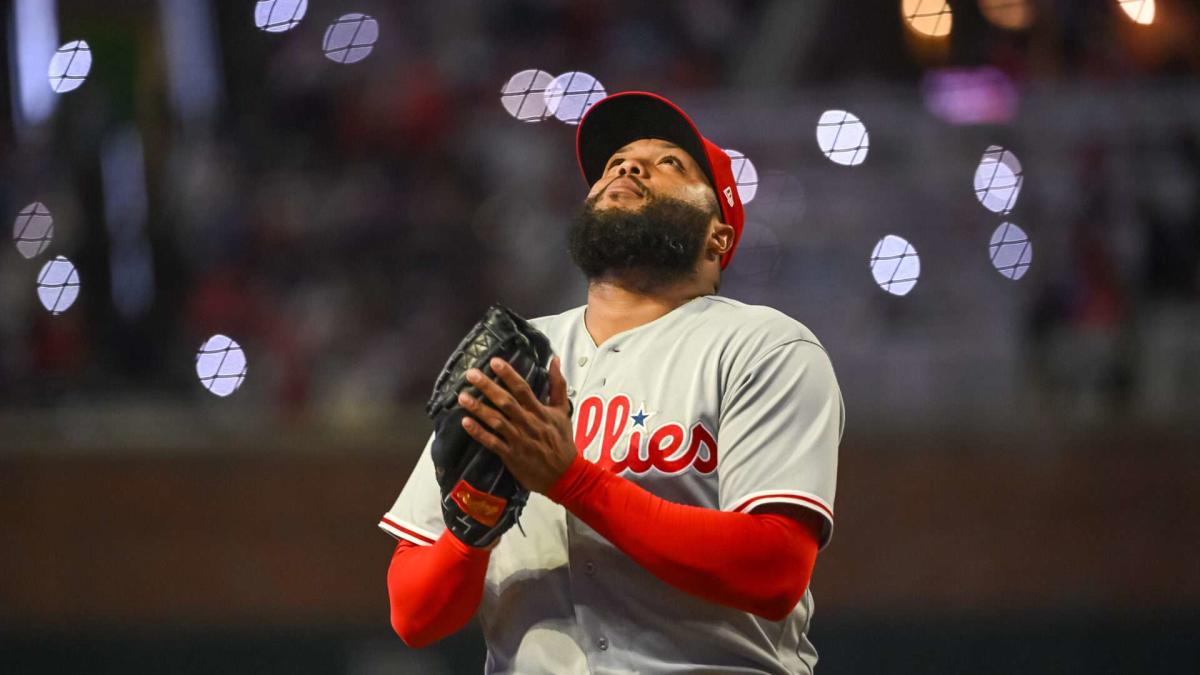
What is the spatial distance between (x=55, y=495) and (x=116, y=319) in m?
0.82

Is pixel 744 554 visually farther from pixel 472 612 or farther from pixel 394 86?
pixel 394 86

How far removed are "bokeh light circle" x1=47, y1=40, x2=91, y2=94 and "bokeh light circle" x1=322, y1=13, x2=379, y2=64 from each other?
1.18m

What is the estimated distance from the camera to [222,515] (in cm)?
575

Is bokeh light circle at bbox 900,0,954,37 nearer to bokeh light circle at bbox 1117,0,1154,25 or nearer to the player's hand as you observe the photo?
bokeh light circle at bbox 1117,0,1154,25

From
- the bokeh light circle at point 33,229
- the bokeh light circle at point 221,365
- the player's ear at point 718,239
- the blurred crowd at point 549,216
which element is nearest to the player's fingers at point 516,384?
the player's ear at point 718,239

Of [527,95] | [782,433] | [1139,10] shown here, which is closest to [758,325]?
[782,433]

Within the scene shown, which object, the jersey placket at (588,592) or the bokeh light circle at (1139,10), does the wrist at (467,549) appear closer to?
the jersey placket at (588,592)

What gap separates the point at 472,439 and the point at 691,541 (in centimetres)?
33

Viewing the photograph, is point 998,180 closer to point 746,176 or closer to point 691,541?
point 746,176

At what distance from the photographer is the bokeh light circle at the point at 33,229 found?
6.17m

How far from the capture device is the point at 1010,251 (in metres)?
5.72

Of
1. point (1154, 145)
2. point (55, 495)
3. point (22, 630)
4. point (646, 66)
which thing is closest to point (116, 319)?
point (55, 495)

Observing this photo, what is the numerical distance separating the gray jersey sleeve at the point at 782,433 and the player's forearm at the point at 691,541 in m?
0.07

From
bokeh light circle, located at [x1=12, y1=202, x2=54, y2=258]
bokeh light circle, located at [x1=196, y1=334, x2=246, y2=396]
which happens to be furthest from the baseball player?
bokeh light circle, located at [x1=12, y1=202, x2=54, y2=258]
